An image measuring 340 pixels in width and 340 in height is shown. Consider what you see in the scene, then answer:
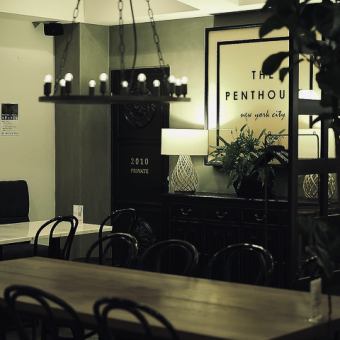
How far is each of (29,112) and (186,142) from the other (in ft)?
6.41

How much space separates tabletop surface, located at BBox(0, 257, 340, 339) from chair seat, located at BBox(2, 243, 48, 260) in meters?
2.04

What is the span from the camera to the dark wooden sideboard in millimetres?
7379

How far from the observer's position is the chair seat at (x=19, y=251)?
745 centimetres

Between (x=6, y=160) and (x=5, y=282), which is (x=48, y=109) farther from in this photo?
(x=5, y=282)

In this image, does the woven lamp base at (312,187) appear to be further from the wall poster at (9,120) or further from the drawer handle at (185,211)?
the wall poster at (9,120)

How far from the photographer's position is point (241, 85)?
821 centimetres

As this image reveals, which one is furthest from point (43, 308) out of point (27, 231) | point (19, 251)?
point (19, 251)

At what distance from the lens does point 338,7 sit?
2.37 meters

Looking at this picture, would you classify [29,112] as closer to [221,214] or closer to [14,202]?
[14,202]

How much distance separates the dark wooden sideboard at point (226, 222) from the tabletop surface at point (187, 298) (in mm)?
2522

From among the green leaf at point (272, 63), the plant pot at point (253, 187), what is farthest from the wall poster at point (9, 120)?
the green leaf at point (272, 63)

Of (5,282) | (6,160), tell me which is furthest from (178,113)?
(5,282)

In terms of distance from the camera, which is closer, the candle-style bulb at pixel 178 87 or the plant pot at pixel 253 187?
the candle-style bulb at pixel 178 87

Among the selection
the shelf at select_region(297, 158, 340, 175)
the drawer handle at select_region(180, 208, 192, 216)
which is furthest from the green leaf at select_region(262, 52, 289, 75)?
the drawer handle at select_region(180, 208, 192, 216)
